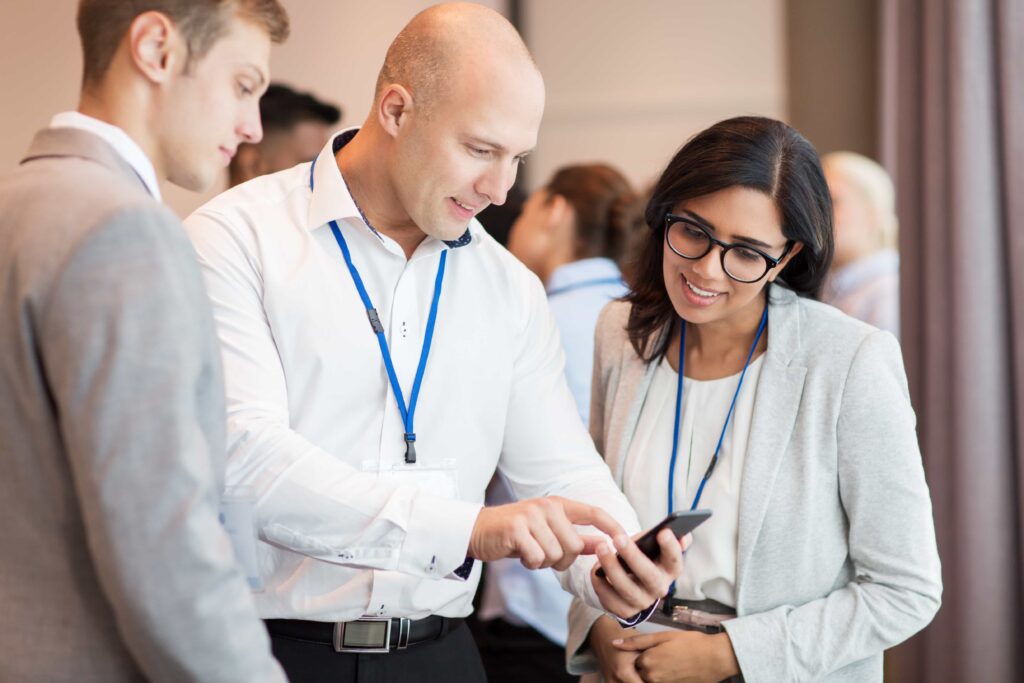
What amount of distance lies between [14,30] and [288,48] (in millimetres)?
708

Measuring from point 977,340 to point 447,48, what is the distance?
70.7 inches

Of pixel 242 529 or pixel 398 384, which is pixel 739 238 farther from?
pixel 242 529

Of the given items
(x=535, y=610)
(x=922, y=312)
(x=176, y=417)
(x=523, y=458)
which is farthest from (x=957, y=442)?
(x=176, y=417)

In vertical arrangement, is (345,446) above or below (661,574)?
above

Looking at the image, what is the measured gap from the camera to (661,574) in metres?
1.53

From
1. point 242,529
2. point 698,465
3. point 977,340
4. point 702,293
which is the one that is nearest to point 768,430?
point 698,465

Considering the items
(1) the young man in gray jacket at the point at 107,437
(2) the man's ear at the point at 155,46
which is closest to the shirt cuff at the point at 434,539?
(1) the young man in gray jacket at the point at 107,437

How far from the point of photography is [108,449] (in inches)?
41.0

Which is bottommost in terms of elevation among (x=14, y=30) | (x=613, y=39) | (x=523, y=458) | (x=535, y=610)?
(x=535, y=610)

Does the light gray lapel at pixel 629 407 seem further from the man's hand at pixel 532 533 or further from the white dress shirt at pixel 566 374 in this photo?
the white dress shirt at pixel 566 374

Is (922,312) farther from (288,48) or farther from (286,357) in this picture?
(286,357)

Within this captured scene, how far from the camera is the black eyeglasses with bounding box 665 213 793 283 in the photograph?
5.94 feet

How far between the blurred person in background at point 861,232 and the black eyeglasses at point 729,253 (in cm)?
276

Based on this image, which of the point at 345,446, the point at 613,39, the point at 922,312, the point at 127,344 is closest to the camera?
the point at 127,344
